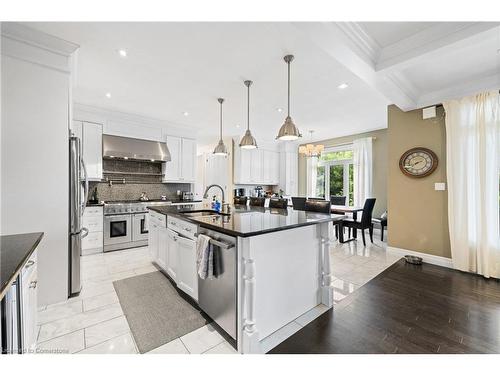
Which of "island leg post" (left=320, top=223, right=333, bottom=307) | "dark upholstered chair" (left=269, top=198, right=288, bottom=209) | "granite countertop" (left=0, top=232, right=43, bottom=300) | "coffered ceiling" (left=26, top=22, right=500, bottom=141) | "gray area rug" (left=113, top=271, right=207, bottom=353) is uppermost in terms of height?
"coffered ceiling" (left=26, top=22, right=500, bottom=141)

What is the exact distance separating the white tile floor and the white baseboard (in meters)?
0.73

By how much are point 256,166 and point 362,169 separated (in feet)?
10.0

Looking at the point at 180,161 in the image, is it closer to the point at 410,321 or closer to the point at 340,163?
the point at 340,163

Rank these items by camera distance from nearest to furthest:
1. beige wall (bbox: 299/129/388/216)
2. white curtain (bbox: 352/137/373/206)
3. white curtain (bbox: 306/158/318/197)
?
beige wall (bbox: 299/129/388/216) < white curtain (bbox: 352/137/373/206) < white curtain (bbox: 306/158/318/197)

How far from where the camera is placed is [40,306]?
2158 millimetres

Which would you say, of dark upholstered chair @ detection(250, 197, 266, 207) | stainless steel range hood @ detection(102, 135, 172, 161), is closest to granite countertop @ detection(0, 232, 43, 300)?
dark upholstered chair @ detection(250, 197, 266, 207)

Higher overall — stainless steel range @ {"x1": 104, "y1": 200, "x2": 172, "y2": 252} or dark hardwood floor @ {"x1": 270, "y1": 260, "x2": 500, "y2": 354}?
stainless steel range @ {"x1": 104, "y1": 200, "x2": 172, "y2": 252}

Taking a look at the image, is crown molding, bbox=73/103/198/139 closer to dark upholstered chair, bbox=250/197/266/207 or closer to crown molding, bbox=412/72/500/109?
dark upholstered chair, bbox=250/197/266/207

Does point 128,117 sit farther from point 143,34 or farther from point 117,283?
point 117,283

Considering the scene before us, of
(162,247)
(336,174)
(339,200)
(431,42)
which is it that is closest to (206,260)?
(162,247)

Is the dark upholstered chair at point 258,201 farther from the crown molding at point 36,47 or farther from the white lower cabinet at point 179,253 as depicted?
the crown molding at point 36,47

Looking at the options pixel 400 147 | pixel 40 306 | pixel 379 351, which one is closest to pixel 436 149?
pixel 400 147

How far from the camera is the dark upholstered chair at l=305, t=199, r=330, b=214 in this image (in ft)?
8.67

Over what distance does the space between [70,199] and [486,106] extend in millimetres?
5359
